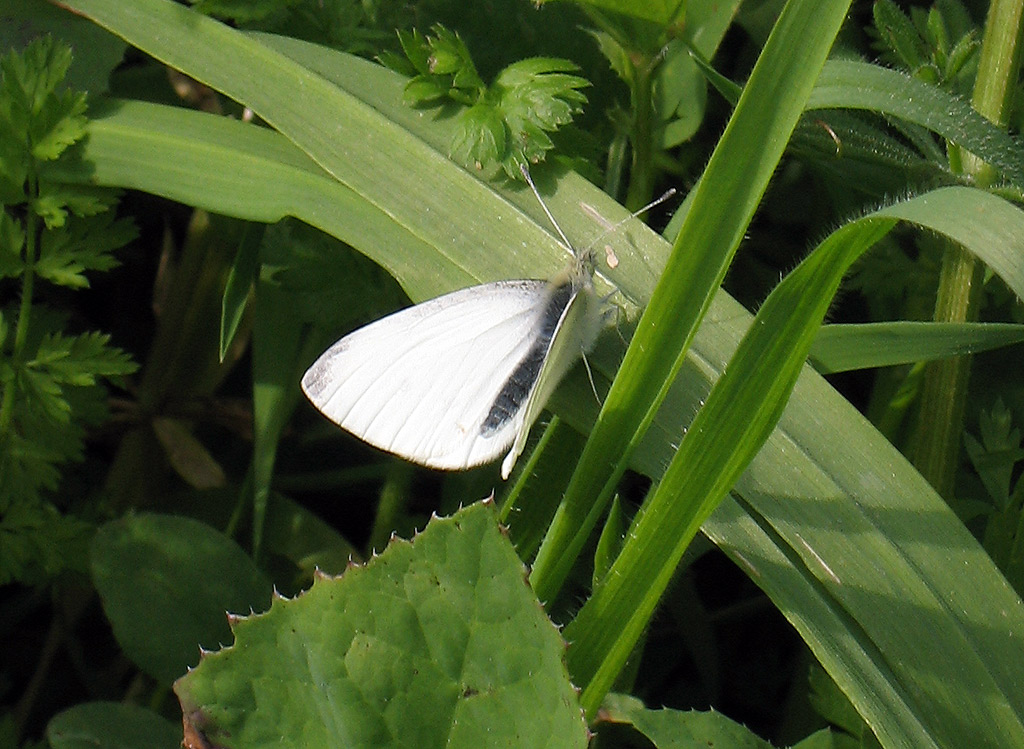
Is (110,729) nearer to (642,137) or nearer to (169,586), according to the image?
(169,586)

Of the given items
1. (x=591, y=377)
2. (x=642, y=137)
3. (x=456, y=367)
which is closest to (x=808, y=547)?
(x=591, y=377)

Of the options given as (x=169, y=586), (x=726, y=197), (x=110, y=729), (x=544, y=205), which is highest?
(x=726, y=197)

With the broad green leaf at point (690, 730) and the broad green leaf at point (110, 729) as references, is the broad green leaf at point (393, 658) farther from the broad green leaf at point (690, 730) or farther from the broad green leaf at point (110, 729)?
the broad green leaf at point (110, 729)

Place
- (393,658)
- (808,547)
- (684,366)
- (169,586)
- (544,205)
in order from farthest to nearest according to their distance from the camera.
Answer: (169,586), (544,205), (684,366), (808,547), (393,658)

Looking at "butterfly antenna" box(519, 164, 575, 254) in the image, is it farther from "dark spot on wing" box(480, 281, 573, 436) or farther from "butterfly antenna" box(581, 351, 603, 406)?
A: "butterfly antenna" box(581, 351, 603, 406)

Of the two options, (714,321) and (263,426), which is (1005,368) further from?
(263,426)

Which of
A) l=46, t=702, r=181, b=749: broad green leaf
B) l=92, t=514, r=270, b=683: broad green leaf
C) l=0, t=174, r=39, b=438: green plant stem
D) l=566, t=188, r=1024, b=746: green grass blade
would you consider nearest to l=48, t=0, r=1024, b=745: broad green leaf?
l=566, t=188, r=1024, b=746: green grass blade
